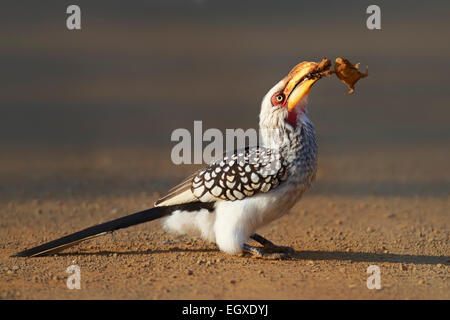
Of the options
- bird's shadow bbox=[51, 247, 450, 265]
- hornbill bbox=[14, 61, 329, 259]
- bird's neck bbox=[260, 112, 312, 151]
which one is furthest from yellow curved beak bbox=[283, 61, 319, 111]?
bird's shadow bbox=[51, 247, 450, 265]

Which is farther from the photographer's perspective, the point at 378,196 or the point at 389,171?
the point at 389,171

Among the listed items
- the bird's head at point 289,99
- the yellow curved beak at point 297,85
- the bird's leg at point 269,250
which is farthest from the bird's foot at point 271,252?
the yellow curved beak at point 297,85

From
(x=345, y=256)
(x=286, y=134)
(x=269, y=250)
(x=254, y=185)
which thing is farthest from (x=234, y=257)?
(x=286, y=134)

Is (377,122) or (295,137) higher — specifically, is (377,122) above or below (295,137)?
above

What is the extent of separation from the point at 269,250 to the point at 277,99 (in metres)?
1.22

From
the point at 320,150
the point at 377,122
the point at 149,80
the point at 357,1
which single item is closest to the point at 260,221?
the point at 320,150

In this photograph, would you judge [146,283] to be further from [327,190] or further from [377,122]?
[377,122]

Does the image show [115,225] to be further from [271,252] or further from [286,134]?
[286,134]

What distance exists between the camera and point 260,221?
16.1ft

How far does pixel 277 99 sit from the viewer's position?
5.03 metres

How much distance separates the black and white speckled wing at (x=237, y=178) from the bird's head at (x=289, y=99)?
0.25 m

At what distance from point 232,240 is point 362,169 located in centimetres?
443

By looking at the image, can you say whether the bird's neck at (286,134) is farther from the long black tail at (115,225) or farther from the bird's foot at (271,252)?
the bird's foot at (271,252)

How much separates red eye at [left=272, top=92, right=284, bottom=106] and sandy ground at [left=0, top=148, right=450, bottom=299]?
4.05ft
